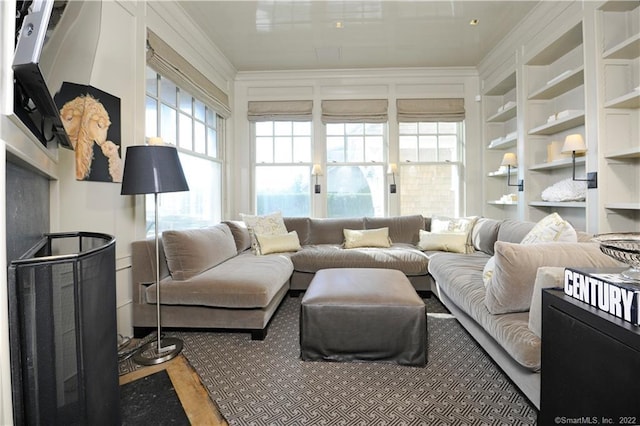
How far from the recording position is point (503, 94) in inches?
167

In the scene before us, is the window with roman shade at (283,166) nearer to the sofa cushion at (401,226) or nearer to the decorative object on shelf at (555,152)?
the sofa cushion at (401,226)

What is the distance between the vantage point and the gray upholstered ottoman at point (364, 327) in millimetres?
1855

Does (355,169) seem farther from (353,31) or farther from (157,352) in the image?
(157,352)

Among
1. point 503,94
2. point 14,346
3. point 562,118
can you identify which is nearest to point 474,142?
point 503,94

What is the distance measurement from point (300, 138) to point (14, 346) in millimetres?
4119

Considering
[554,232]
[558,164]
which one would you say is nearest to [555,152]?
[558,164]

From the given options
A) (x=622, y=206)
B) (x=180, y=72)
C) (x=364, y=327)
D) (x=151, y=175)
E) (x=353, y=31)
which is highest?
(x=353, y=31)

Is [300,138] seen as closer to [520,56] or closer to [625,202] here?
[520,56]

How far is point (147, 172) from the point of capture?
6.40ft

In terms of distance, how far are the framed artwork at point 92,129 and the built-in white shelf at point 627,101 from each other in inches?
141

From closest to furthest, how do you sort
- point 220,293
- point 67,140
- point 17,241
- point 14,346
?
point 14,346 → point 17,241 → point 67,140 → point 220,293

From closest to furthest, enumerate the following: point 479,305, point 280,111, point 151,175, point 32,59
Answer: point 32,59 < point 479,305 < point 151,175 < point 280,111

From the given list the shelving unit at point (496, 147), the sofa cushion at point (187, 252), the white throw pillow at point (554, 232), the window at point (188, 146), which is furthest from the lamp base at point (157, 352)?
the shelving unit at point (496, 147)

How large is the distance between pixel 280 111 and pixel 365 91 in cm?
124
